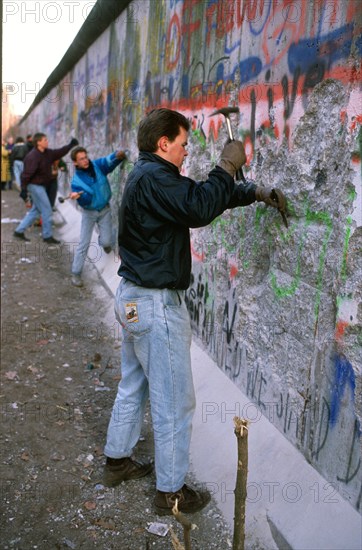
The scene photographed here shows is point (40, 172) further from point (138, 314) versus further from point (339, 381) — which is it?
point (339, 381)

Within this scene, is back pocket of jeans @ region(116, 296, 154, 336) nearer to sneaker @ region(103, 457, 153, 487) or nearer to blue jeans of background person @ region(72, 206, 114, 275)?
sneaker @ region(103, 457, 153, 487)

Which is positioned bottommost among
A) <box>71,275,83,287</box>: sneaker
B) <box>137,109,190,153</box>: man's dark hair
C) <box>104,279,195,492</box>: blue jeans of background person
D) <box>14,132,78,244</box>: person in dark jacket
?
<box>71,275,83,287</box>: sneaker

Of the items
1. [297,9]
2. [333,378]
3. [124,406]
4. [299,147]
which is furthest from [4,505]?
[297,9]

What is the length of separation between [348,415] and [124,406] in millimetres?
1341

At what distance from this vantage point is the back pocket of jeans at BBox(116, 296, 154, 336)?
2.96 metres

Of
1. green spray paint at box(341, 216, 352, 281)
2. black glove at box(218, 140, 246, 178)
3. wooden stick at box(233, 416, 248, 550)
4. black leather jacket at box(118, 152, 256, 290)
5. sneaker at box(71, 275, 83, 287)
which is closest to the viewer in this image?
wooden stick at box(233, 416, 248, 550)

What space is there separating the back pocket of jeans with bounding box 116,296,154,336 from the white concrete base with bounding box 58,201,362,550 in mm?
920

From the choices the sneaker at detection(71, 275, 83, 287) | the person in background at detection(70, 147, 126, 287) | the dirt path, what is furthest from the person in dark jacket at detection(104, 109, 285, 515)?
the sneaker at detection(71, 275, 83, 287)

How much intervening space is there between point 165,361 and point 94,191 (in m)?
4.60

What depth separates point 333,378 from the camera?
2641 mm

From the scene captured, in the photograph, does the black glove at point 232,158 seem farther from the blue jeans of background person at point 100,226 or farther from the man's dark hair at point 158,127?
the blue jeans of background person at point 100,226

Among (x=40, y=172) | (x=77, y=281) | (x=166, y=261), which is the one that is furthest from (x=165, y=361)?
(x=40, y=172)

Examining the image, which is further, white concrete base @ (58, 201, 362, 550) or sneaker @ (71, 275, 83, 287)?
sneaker @ (71, 275, 83, 287)

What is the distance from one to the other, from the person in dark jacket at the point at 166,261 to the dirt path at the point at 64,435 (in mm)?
268
